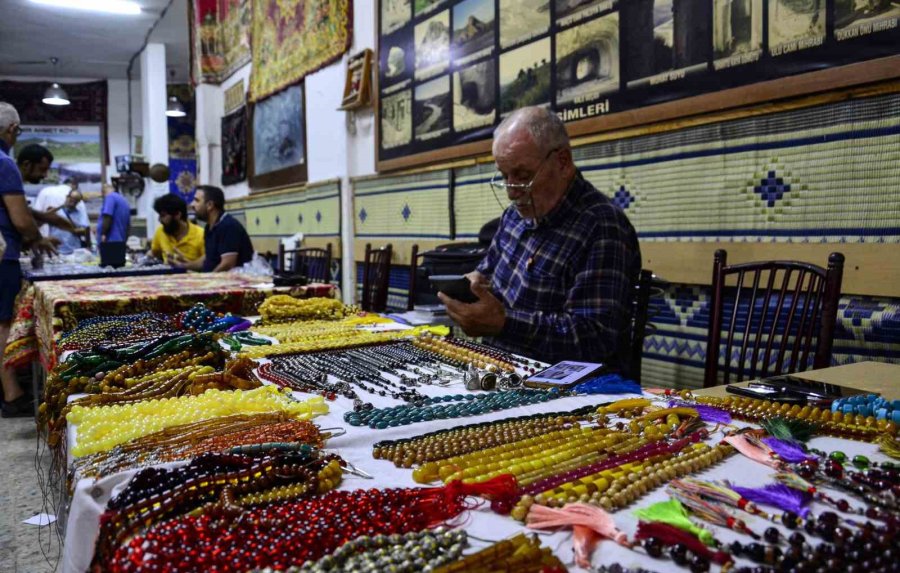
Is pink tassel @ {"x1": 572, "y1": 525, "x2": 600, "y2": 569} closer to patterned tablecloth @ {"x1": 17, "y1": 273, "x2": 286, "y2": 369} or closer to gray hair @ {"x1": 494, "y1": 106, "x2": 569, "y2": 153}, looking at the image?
gray hair @ {"x1": 494, "y1": 106, "x2": 569, "y2": 153}

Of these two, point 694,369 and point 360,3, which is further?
point 360,3

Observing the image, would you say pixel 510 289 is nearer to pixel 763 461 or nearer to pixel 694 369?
pixel 694 369

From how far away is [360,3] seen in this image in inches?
243

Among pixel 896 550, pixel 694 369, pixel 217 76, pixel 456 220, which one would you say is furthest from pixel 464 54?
pixel 217 76

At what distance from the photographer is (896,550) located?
78 centimetres

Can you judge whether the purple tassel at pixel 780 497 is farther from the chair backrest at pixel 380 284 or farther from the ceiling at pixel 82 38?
the ceiling at pixel 82 38

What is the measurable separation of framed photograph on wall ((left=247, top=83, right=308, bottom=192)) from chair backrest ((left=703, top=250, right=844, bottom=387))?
569 centimetres

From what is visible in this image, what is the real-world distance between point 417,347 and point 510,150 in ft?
2.80

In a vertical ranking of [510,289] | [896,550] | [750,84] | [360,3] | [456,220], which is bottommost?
[896,550]

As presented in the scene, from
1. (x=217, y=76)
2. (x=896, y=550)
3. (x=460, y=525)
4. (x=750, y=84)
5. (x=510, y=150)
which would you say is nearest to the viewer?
(x=896, y=550)

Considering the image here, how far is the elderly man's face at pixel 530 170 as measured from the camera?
2.54 m

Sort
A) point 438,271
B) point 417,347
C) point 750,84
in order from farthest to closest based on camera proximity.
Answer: point 438,271
point 750,84
point 417,347

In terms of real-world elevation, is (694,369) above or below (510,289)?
below

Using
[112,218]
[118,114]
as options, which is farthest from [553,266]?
[118,114]
